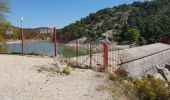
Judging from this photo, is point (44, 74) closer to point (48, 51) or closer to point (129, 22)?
point (48, 51)

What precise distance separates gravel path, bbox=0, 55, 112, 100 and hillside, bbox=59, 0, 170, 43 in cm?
7015

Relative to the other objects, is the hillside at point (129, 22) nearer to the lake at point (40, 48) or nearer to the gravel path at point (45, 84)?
the lake at point (40, 48)

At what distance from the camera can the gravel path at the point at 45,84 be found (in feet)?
39.1

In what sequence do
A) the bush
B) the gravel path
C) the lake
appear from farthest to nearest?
the lake
the bush
the gravel path

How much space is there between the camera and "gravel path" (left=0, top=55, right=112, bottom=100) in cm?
1193

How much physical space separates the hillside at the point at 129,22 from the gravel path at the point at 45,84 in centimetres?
7015

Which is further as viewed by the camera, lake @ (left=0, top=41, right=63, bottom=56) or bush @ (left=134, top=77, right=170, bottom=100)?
lake @ (left=0, top=41, right=63, bottom=56)

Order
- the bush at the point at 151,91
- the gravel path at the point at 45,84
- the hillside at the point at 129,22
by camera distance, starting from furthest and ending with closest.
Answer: the hillside at the point at 129,22
the bush at the point at 151,91
the gravel path at the point at 45,84

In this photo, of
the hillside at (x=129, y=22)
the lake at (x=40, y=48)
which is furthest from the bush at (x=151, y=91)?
the hillside at (x=129, y=22)

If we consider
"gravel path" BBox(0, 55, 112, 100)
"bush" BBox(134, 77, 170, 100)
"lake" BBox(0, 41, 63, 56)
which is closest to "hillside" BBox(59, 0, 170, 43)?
"lake" BBox(0, 41, 63, 56)

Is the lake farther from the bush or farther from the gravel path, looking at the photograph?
the bush

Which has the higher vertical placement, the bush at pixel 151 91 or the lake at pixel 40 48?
the lake at pixel 40 48

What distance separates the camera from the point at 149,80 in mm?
14797

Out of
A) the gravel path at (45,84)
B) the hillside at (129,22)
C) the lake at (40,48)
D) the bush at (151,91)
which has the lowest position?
the bush at (151,91)
